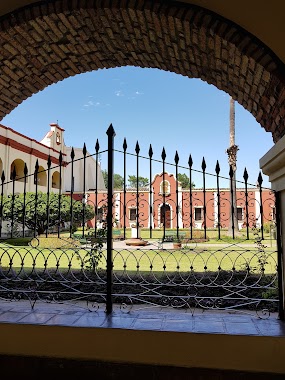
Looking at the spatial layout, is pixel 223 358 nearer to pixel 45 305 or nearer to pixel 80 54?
pixel 45 305

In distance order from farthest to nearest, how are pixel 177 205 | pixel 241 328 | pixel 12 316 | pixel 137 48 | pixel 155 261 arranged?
pixel 155 261
pixel 137 48
pixel 177 205
pixel 12 316
pixel 241 328

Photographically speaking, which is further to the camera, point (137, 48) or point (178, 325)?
point (137, 48)

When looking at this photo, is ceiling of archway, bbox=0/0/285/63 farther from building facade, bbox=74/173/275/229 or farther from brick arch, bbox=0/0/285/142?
building facade, bbox=74/173/275/229

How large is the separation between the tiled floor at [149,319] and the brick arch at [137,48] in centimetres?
159

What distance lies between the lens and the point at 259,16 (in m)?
2.32

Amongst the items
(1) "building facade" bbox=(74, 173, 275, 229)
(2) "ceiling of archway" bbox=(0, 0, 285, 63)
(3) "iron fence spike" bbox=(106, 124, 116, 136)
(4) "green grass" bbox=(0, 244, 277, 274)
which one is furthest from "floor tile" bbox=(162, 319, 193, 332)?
(2) "ceiling of archway" bbox=(0, 0, 285, 63)

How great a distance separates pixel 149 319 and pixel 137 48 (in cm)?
274

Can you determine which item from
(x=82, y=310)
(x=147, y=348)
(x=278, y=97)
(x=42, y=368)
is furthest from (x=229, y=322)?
(x=278, y=97)

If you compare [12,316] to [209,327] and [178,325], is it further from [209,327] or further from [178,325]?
[209,327]

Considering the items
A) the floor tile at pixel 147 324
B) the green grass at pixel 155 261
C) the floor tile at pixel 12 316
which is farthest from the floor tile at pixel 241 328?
the floor tile at pixel 12 316

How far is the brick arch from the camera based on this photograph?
96.4 inches

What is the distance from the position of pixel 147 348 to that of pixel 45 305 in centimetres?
108

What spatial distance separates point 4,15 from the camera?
8.87 ft

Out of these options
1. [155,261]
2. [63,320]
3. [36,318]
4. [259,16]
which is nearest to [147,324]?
[63,320]
